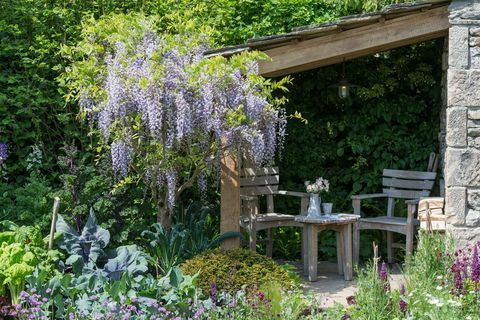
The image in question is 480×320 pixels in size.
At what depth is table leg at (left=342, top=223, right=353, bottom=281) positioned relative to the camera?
6367 mm

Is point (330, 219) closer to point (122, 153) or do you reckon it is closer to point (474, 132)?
point (474, 132)

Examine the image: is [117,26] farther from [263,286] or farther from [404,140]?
[404,140]

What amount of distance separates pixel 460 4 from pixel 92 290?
11.3ft

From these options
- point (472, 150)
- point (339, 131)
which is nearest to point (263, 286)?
point (472, 150)

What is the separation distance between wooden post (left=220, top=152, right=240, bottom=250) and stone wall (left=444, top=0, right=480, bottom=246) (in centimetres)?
163

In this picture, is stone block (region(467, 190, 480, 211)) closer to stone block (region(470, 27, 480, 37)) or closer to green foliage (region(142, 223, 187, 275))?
stone block (region(470, 27, 480, 37))

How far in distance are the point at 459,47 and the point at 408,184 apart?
187 cm

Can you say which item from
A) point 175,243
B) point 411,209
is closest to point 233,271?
point 175,243

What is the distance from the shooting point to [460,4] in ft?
18.9

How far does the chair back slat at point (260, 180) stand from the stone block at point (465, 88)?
2017 mm

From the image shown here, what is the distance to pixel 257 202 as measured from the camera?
7062 mm

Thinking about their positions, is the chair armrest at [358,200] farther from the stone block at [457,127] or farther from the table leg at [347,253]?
the stone block at [457,127]

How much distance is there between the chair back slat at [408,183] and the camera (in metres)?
7.15

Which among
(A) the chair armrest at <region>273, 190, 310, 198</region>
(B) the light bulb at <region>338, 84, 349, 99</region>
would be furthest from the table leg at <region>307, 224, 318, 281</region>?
(B) the light bulb at <region>338, 84, 349, 99</region>
